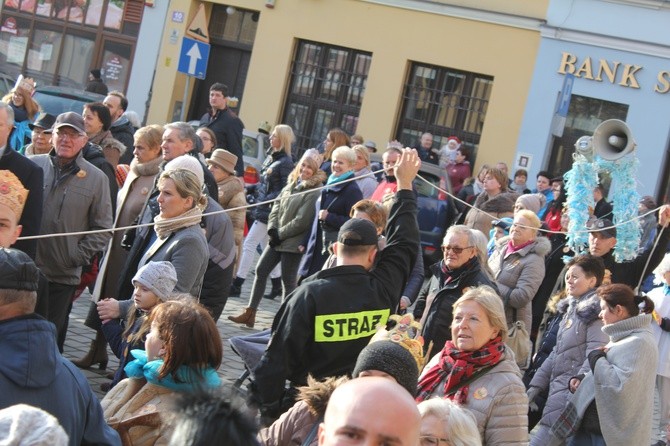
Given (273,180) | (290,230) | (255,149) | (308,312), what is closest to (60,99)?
(255,149)

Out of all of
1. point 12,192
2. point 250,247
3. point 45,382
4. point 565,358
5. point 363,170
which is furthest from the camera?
point 250,247

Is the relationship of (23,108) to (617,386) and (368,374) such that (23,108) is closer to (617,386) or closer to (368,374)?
(617,386)

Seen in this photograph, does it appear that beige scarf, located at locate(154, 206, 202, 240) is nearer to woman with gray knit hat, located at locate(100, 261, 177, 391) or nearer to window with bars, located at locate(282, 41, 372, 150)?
woman with gray knit hat, located at locate(100, 261, 177, 391)

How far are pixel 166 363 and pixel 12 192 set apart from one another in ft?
7.12

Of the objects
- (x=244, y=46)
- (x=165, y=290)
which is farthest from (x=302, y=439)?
(x=244, y=46)

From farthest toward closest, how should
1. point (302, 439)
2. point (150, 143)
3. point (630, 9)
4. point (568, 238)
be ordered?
point (630, 9), point (568, 238), point (150, 143), point (302, 439)

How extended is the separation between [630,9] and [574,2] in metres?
1.10

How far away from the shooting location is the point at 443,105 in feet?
81.9

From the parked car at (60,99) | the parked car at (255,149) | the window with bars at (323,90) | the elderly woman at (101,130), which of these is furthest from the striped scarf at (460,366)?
the window with bars at (323,90)

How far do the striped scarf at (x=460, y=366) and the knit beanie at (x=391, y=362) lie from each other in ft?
3.20

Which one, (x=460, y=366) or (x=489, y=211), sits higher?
(x=489, y=211)

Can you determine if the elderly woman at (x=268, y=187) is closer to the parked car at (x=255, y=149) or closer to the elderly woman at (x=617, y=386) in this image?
the parked car at (x=255, y=149)

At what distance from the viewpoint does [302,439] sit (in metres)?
5.00

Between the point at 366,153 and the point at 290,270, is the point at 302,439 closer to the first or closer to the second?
the point at 290,270
